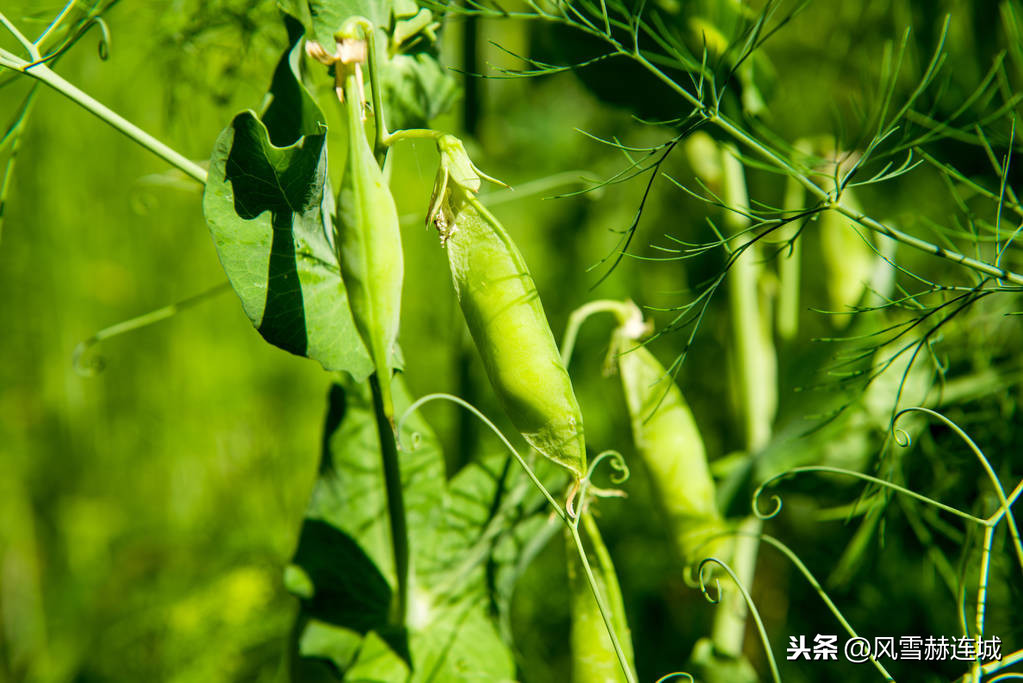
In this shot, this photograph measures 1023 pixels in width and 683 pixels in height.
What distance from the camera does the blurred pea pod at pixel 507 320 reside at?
11.0 inches

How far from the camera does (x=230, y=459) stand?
87cm

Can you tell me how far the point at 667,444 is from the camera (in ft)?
1.22

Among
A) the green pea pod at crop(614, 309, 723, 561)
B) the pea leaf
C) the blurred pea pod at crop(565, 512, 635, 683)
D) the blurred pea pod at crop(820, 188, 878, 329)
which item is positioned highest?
the blurred pea pod at crop(820, 188, 878, 329)

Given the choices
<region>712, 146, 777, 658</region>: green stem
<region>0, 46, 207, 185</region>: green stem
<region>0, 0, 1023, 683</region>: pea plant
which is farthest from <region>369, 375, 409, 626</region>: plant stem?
<region>712, 146, 777, 658</region>: green stem

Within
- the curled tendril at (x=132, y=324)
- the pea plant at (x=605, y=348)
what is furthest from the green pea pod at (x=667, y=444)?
the curled tendril at (x=132, y=324)

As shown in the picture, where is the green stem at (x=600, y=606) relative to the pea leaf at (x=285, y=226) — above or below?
below

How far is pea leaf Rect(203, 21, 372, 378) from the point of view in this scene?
0.88 feet

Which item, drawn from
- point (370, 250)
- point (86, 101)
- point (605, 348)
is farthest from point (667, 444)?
point (86, 101)

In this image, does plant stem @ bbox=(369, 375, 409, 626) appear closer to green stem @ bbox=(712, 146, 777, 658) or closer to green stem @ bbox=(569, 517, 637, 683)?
green stem @ bbox=(569, 517, 637, 683)

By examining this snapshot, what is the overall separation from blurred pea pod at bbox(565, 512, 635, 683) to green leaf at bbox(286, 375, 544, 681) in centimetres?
5

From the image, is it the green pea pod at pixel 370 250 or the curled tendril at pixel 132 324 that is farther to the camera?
the curled tendril at pixel 132 324

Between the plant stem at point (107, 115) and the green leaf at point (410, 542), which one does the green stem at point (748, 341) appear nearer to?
the green leaf at point (410, 542)

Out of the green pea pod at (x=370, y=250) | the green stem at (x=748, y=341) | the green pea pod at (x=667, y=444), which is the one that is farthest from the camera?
the green stem at (x=748, y=341)

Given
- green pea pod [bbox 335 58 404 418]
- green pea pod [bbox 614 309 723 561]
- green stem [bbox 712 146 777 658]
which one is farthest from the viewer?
green stem [bbox 712 146 777 658]
